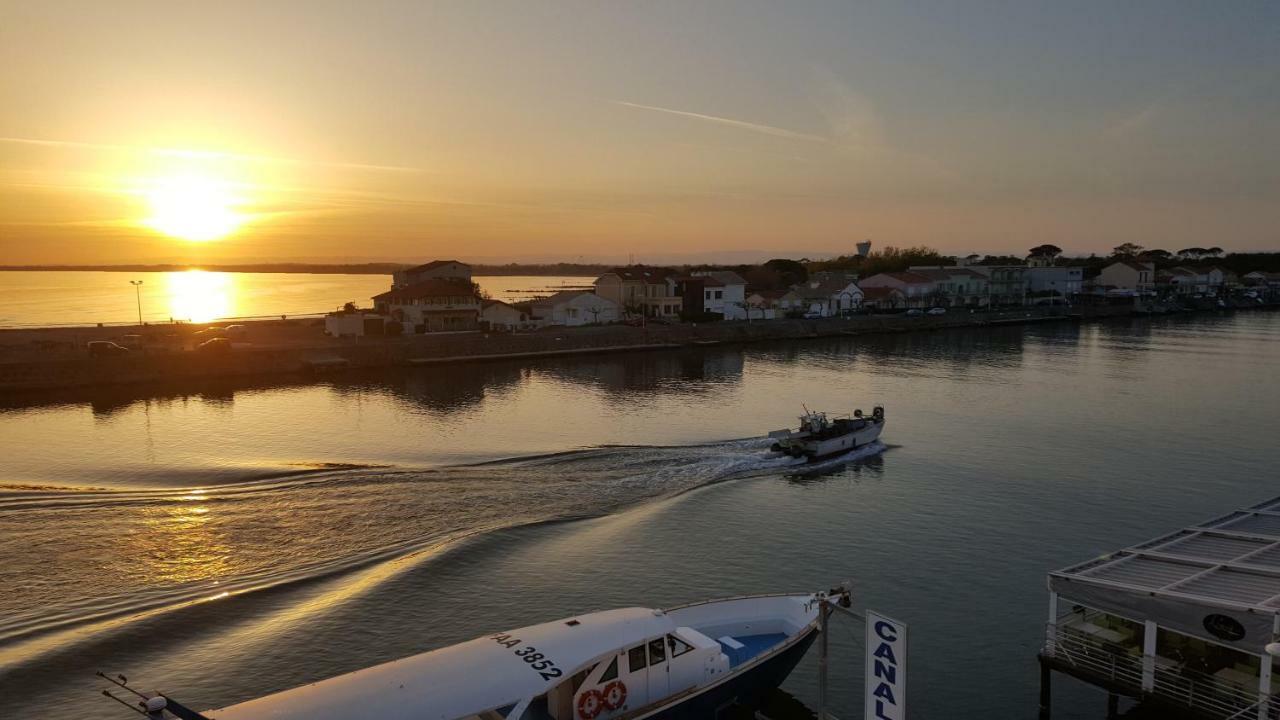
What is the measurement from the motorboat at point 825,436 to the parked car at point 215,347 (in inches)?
1449

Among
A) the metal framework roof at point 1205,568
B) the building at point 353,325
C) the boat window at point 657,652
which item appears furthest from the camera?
the building at point 353,325

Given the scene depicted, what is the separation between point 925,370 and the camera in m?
55.2

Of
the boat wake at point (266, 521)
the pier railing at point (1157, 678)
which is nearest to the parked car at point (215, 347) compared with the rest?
the boat wake at point (266, 521)

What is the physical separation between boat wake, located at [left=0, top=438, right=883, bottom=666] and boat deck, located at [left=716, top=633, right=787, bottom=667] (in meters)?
9.12

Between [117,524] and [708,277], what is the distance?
66.5 m

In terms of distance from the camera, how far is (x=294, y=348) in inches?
2082

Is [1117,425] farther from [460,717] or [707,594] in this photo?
[460,717]

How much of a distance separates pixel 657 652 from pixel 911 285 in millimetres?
94830

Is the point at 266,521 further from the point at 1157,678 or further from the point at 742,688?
the point at 1157,678

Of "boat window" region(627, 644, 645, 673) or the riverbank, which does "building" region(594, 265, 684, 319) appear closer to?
the riverbank

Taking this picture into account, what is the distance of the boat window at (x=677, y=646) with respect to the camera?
11709 millimetres

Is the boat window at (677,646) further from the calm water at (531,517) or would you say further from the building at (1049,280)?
the building at (1049,280)

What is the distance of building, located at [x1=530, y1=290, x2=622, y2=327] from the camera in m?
70.9

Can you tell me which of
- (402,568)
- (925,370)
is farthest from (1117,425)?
(402,568)
